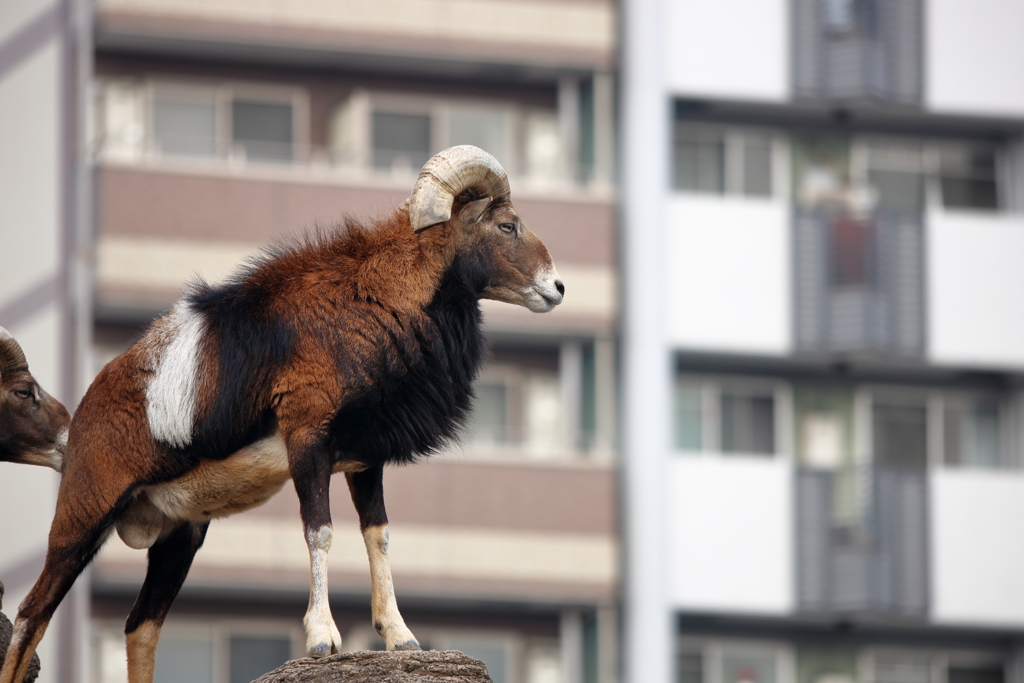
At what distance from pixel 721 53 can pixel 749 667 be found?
38.2 feet

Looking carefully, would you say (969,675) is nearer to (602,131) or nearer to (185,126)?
(602,131)

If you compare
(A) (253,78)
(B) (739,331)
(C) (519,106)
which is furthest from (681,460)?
(A) (253,78)

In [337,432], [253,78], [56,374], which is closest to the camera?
[337,432]

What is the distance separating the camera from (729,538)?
36.8 meters

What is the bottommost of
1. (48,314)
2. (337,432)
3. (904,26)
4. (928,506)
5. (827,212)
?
(337,432)

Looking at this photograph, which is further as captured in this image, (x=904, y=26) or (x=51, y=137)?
(x=904, y=26)

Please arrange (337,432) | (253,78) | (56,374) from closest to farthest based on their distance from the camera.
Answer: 1. (337,432)
2. (56,374)
3. (253,78)

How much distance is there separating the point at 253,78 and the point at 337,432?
25149mm

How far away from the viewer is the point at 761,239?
37719 mm

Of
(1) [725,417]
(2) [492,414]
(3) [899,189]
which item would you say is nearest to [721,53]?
(3) [899,189]

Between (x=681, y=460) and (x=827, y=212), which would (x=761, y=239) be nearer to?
(x=827, y=212)

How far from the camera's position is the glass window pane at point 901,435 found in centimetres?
3941

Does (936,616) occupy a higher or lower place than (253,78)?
lower

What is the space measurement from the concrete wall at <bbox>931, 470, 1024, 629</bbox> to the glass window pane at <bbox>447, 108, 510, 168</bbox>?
34.3 feet
